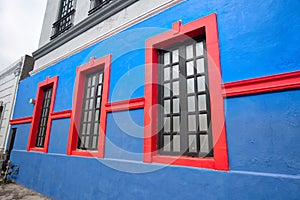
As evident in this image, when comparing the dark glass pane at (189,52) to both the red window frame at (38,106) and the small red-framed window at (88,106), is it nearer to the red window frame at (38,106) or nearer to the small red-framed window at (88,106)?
the small red-framed window at (88,106)

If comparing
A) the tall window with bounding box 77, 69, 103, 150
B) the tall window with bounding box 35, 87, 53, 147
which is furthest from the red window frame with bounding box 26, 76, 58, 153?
the tall window with bounding box 77, 69, 103, 150

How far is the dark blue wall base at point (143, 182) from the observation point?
205 centimetres

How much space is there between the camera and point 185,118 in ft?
9.98

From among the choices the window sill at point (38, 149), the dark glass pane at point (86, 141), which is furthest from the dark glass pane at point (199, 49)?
the window sill at point (38, 149)

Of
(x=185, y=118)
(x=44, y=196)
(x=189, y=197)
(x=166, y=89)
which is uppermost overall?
(x=166, y=89)

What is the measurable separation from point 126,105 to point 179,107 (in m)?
1.19

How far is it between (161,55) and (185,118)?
1.50 metres

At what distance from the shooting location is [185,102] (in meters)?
3.10

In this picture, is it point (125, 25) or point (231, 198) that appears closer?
point (231, 198)

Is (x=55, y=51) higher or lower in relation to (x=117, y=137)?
higher

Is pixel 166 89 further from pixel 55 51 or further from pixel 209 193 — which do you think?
pixel 55 51

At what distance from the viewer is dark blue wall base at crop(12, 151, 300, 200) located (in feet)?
6.72

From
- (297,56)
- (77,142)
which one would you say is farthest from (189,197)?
(77,142)

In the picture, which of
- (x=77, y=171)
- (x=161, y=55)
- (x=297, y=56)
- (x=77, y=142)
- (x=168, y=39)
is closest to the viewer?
(x=297, y=56)
